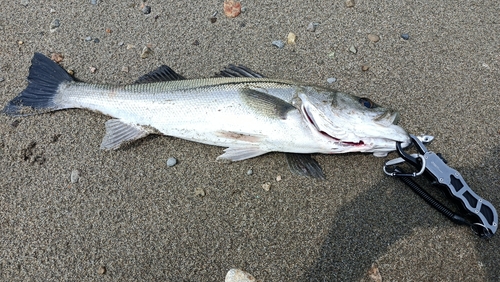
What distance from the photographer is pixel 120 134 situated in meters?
3.05

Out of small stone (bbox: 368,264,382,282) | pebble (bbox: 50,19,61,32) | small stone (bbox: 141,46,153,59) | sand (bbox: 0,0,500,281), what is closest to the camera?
small stone (bbox: 368,264,382,282)

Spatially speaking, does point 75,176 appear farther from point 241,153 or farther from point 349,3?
point 349,3

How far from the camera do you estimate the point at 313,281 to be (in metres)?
2.55

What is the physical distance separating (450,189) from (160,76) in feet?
9.12

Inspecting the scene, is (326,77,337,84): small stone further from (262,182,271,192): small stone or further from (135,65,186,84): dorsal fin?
(135,65,186,84): dorsal fin

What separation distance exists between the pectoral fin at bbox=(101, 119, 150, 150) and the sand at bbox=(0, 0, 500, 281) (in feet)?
0.35

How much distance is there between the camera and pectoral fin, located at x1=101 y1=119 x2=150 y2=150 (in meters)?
3.03

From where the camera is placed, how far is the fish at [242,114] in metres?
2.75

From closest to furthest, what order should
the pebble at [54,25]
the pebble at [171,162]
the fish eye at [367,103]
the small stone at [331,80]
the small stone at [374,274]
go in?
the small stone at [374,274] → the fish eye at [367,103] → the pebble at [171,162] → the small stone at [331,80] → the pebble at [54,25]

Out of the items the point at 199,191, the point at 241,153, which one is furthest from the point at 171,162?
the point at 241,153

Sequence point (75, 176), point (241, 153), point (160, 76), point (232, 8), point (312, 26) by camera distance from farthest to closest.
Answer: point (232, 8), point (312, 26), point (160, 76), point (75, 176), point (241, 153)

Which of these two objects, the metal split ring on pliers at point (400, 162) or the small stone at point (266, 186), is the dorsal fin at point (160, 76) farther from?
the metal split ring on pliers at point (400, 162)

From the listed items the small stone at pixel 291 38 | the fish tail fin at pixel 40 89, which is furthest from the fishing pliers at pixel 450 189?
the fish tail fin at pixel 40 89

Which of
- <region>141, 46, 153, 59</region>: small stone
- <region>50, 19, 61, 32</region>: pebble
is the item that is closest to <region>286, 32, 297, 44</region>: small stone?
<region>141, 46, 153, 59</region>: small stone
